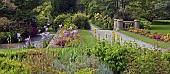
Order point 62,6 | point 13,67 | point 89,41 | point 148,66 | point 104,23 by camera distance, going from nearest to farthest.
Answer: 1. point 13,67
2. point 148,66
3. point 89,41
4. point 62,6
5. point 104,23

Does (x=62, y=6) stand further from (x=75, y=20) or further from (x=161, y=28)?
(x=161, y=28)

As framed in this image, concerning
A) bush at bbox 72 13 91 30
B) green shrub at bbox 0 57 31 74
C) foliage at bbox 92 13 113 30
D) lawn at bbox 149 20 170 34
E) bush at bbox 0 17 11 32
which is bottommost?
lawn at bbox 149 20 170 34

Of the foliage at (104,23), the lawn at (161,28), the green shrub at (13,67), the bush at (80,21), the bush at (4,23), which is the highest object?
the green shrub at (13,67)

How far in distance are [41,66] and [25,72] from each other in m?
0.75

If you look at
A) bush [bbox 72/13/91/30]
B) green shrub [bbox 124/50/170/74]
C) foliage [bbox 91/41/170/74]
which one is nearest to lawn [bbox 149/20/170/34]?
bush [bbox 72/13/91/30]

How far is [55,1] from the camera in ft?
97.4

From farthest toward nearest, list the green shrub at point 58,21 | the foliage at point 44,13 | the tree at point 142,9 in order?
the tree at point 142,9
the foliage at point 44,13
the green shrub at point 58,21

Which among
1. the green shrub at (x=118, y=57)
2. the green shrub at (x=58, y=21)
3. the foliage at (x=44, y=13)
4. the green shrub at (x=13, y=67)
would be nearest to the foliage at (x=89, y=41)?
the green shrub at (x=118, y=57)

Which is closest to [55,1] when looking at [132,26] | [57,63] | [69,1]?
[69,1]

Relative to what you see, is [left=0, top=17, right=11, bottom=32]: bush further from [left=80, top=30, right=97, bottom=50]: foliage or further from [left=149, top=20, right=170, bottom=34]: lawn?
[left=149, top=20, right=170, bottom=34]: lawn

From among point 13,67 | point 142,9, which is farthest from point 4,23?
point 142,9

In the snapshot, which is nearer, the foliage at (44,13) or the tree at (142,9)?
the foliage at (44,13)

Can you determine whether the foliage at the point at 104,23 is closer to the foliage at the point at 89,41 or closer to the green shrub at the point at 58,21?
the green shrub at the point at 58,21

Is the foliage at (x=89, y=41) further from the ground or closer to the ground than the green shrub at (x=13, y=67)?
closer to the ground
